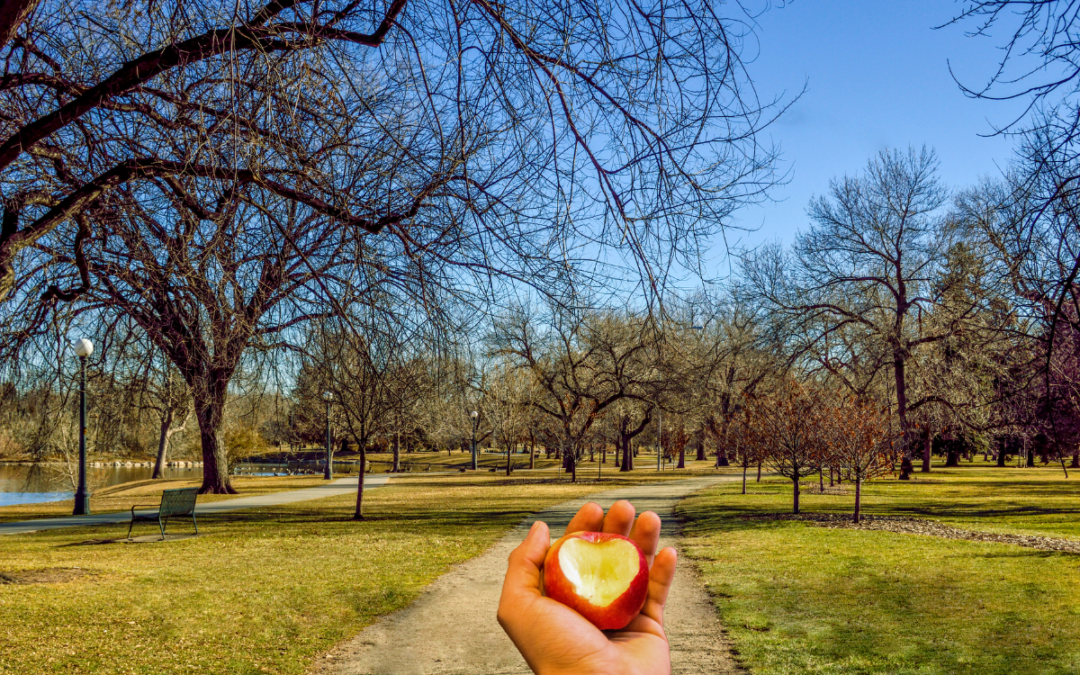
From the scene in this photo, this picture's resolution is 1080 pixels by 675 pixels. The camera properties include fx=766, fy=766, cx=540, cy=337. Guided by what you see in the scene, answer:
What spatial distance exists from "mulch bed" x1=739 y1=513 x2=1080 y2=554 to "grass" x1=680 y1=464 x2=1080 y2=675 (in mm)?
653

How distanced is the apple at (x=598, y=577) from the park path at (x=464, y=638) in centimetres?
424

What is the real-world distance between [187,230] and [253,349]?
110 centimetres

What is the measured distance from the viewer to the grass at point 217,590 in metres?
6.29

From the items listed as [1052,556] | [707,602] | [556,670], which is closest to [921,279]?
[1052,556]

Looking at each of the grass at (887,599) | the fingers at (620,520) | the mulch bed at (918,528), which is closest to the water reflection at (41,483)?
the mulch bed at (918,528)

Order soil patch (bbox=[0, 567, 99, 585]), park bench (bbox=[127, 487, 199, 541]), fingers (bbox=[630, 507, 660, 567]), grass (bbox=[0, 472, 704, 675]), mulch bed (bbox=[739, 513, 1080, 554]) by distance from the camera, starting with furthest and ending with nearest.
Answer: park bench (bbox=[127, 487, 199, 541]) → mulch bed (bbox=[739, 513, 1080, 554]) → soil patch (bbox=[0, 567, 99, 585]) → grass (bbox=[0, 472, 704, 675]) → fingers (bbox=[630, 507, 660, 567])

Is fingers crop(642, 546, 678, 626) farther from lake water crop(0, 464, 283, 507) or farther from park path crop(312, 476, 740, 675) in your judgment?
lake water crop(0, 464, 283, 507)

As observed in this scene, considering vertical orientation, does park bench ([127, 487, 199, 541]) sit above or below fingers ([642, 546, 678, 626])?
below

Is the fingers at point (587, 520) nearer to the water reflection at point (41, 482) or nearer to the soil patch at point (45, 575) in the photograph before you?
the soil patch at point (45, 575)

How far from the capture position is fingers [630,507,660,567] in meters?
2.51

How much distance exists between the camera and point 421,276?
4621 millimetres

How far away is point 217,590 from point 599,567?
7.92 m

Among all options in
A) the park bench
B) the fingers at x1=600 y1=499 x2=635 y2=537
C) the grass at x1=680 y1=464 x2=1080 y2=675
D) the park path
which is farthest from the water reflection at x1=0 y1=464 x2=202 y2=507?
the fingers at x1=600 y1=499 x2=635 y2=537

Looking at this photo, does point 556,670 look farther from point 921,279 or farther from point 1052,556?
point 921,279
